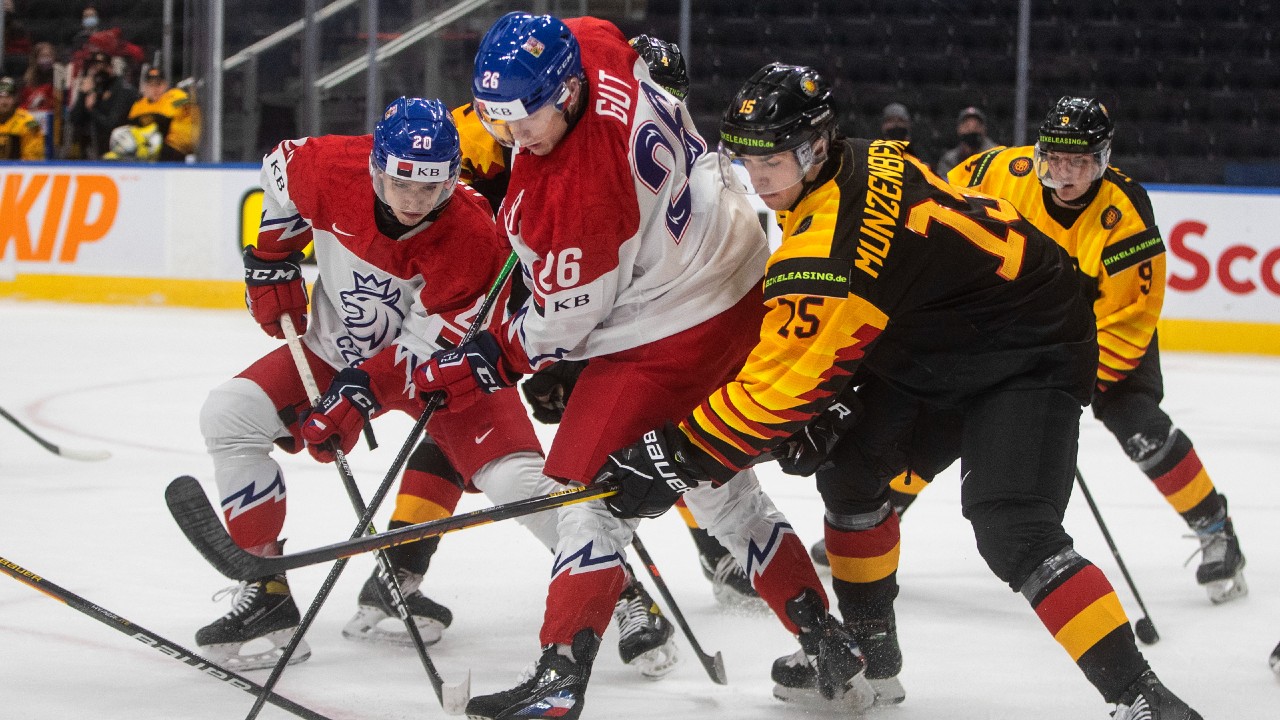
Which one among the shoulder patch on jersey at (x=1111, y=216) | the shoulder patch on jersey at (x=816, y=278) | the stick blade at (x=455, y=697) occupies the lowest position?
the stick blade at (x=455, y=697)

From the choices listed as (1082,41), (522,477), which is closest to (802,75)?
(522,477)

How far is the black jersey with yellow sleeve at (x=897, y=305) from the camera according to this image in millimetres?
2145

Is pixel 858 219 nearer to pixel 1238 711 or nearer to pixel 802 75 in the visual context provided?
pixel 802 75

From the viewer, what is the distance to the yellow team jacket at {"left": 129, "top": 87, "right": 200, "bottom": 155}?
8.60 metres

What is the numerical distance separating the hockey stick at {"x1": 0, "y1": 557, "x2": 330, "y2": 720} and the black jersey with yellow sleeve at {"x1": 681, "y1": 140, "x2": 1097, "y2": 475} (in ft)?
2.75

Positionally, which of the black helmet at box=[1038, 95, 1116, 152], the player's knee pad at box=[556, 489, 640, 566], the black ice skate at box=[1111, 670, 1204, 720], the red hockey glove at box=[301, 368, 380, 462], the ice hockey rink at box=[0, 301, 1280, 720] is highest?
the black helmet at box=[1038, 95, 1116, 152]

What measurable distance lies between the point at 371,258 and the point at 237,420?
402 millimetres

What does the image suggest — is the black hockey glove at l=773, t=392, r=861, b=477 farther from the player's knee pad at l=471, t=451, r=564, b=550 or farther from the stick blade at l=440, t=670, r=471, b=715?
the stick blade at l=440, t=670, r=471, b=715

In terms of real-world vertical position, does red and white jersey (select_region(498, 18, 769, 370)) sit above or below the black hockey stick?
above

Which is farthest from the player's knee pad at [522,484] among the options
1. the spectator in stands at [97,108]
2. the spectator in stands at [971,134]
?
the spectator in stands at [97,108]

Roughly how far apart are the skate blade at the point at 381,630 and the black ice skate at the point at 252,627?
139 millimetres

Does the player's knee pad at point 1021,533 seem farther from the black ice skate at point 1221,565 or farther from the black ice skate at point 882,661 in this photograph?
the black ice skate at point 1221,565

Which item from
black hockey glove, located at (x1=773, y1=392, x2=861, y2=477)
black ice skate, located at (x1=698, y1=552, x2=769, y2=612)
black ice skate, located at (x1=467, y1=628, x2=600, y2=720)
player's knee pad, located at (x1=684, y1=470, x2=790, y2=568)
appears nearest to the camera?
black ice skate, located at (x1=467, y1=628, x2=600, y2=720)

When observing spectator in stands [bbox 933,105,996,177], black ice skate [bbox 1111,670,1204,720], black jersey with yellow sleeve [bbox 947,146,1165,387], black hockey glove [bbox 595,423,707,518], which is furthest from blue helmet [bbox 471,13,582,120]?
spectator in stands [bbox 933,105,996,177]
